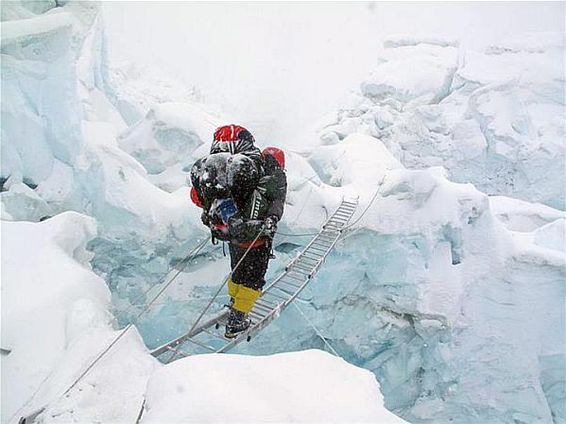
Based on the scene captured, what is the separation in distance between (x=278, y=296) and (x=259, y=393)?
7.97 ft

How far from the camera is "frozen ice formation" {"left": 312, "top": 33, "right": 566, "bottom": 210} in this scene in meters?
13.1

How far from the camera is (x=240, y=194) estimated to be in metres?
3.16

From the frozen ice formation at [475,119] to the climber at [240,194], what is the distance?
10530 millimetres

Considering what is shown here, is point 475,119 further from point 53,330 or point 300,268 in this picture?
point 53,330

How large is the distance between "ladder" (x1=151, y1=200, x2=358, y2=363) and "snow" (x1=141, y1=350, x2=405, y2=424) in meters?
1.17

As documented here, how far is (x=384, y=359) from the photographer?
6.52 meters

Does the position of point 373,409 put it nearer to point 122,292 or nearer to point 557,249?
point 122,292

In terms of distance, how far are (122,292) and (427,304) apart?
13.5 feet

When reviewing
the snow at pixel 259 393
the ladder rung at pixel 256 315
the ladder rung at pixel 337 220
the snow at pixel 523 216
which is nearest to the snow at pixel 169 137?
the ladder rung at pixel 337 220

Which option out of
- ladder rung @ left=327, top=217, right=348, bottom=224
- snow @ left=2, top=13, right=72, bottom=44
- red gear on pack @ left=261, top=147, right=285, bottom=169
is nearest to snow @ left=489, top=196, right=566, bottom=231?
ladder rung @ left=327, top=217, right=348, bottom=224

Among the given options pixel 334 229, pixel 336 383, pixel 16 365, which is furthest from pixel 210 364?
pixel 334 229

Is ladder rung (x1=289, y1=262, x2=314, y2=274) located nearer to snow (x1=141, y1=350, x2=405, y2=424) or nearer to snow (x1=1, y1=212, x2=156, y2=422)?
snow (x1=1, y1=212, x2=156, y2=422)

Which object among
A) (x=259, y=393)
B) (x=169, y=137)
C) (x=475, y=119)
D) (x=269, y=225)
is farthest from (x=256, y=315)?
(x=475, y=119)

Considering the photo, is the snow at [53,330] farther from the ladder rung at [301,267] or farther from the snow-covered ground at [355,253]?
the ladder rung at [301,267]
